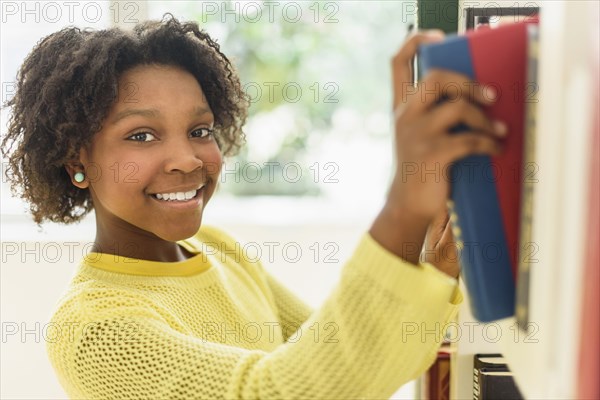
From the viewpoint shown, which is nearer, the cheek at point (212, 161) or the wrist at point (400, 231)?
the wrist at point (400, 231)

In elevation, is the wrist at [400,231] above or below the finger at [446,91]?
below

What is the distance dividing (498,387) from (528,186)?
630mm

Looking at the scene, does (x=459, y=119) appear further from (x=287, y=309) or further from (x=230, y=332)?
(x=287, y=309)

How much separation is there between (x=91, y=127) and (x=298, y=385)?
55 cm

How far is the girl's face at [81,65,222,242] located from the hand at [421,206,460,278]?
1.20 feet

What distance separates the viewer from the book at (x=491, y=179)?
2.01ft

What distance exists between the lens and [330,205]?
303cm

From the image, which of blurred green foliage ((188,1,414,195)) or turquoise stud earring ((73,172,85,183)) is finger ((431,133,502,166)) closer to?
turquoise stud earring ((73,172,85,183))

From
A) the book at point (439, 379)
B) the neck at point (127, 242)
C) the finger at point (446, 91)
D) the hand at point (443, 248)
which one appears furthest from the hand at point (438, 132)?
the book at point (439, 379)

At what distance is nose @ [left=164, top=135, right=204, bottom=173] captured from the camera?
1.14m

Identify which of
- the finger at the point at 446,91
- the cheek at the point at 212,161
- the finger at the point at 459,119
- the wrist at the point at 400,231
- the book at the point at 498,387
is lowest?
the book at the point at 498,387

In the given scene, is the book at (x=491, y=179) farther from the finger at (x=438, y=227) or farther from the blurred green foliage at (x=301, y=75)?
the blurred green foliage at (x=301, y=75)

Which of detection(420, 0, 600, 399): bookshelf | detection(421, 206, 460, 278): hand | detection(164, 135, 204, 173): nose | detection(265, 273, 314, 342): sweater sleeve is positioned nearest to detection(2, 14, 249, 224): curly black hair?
detection(164, 135, 204, 173): nose

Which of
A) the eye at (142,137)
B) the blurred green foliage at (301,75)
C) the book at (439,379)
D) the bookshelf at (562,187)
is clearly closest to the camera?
the bookshelf at (562,187)
